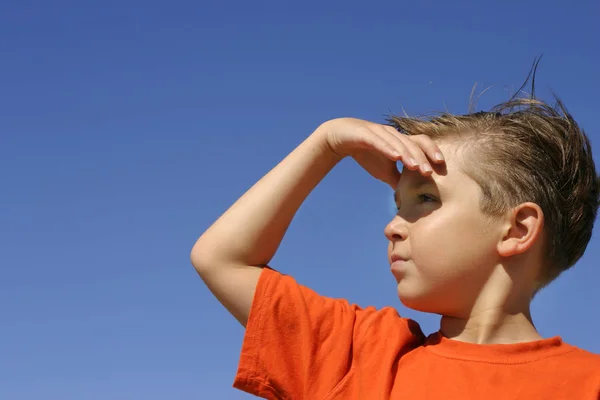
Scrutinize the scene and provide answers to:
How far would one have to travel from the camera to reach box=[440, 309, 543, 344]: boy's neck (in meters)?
3.44

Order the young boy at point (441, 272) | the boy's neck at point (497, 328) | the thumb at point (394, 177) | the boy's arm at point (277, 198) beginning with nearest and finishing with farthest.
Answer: the young boy at point (441, 272) < the boy's neck at point (497, 328) < the boy's arm at point (277, 198) < the thumb at point (394, 177)

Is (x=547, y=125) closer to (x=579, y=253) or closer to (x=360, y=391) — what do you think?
(x=579, y=253)

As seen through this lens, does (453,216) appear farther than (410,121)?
No

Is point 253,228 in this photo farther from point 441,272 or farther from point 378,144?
point 441,272

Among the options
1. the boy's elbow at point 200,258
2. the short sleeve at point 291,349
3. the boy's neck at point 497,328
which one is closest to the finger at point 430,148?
the boy's neck at point 497,328

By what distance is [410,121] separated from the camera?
388 cm

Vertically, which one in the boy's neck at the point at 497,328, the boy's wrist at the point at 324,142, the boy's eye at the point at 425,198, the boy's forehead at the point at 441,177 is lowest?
the boy's neck at the point at 497,328

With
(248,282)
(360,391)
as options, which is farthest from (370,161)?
(360,391)

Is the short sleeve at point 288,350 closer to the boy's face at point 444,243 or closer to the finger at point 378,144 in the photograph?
the boy's face at point 444,243

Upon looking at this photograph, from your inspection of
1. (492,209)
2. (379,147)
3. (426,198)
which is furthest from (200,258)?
(492,209)

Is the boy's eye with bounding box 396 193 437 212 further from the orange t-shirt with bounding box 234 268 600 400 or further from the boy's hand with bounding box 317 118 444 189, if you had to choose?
the orange t-shirt with bounding box 234 268 600 400

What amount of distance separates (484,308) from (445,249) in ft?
1.14

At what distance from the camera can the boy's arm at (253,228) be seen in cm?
359

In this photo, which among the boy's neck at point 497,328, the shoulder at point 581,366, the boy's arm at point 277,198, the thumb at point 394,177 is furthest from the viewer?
the thumb at point 394,177
